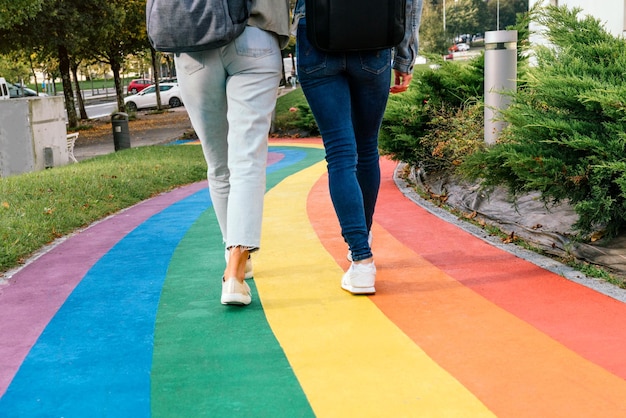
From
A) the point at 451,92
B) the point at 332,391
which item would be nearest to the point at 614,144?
the point at 332,391

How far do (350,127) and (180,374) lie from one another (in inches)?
59.0

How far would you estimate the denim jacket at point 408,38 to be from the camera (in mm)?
3932

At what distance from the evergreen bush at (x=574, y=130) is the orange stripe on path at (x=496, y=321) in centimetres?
45

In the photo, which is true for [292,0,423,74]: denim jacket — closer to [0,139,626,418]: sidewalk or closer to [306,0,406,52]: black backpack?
[306,0,406,52]: black backpack

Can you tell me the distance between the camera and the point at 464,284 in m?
4.14

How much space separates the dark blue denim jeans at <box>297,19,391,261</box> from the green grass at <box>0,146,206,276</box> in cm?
233

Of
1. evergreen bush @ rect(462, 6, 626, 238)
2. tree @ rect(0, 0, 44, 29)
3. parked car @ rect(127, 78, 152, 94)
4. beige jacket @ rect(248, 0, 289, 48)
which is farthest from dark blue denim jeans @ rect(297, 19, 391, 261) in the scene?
parked car @ rect(127, 78, 152, 94)

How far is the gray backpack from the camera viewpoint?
3.49 metres

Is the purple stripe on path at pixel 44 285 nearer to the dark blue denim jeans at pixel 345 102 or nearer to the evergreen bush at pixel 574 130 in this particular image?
the dark blue denim jeans at pixel 345 102

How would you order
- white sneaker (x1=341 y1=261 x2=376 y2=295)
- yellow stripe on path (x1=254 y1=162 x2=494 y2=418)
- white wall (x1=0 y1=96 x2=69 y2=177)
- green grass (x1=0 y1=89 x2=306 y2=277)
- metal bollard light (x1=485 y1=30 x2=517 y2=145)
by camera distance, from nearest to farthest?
yellow stripe on path (x1=254 y1=162 x2=494 y2=418), white sneaker (x1=341 y1=261 x2=376 y2=295), green grass (x1=0 y1=89 x2=306 y2=277), metal bollard light (x1=485 y1=30 x2=517 y2=145), white wall (x1=0 y1=96 x2=69 y2=177)


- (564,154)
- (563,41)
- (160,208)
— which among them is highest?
(563,41)

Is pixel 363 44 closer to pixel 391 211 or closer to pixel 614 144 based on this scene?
pixel 614 144

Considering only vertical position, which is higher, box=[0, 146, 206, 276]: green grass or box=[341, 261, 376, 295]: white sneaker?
box=[341, 261, 376, 295]: white sneaker

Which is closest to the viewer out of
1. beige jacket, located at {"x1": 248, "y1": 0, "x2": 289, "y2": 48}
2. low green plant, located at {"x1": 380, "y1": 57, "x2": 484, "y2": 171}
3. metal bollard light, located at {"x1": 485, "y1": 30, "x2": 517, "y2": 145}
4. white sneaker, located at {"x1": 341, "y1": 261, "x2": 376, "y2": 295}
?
beige jacket, located at {"x1": 248, "y1": 0, "x2": 289, "y2": 48}
